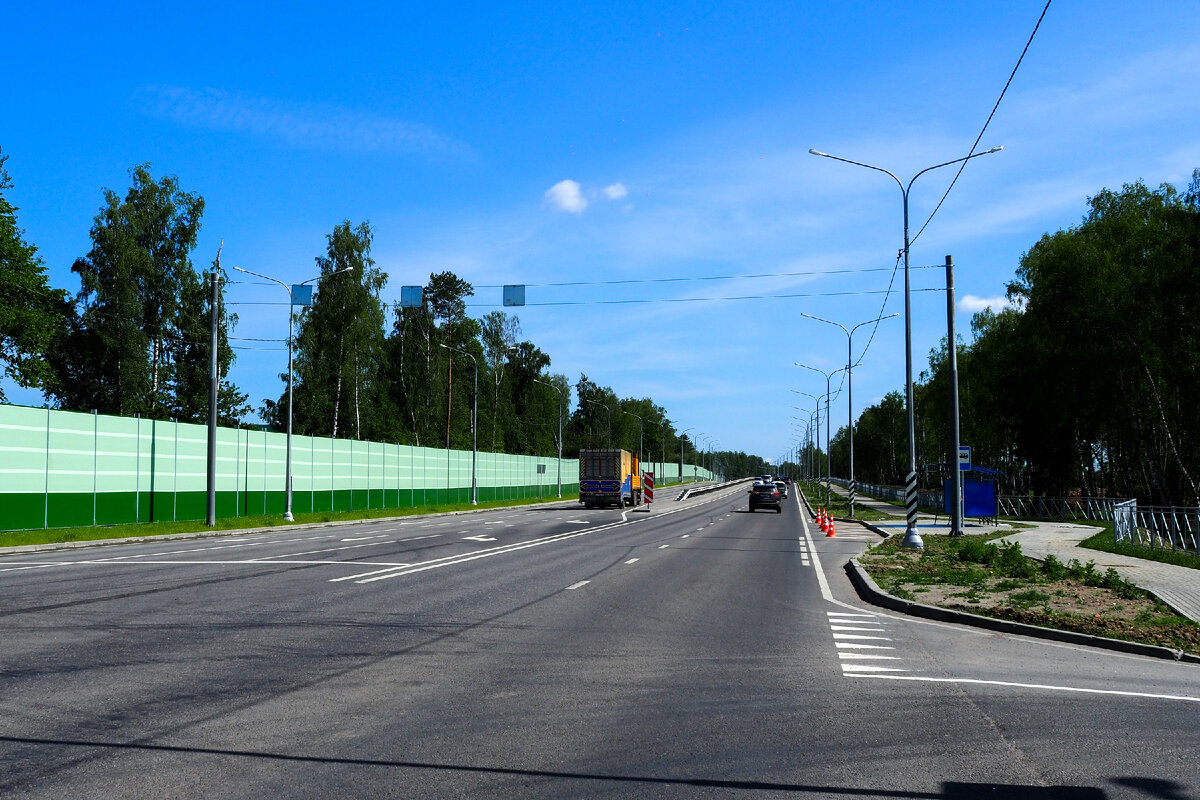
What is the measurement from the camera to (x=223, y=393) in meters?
62.7

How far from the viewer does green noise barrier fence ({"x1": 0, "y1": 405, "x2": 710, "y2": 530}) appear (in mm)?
28438

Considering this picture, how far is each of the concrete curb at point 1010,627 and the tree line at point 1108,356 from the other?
82.5 feet

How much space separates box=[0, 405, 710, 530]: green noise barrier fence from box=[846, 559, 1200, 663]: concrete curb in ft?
80.5

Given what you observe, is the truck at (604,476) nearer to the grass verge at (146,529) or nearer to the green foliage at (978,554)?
the grass verge at (146,529)

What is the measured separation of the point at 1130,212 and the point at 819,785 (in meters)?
50.0

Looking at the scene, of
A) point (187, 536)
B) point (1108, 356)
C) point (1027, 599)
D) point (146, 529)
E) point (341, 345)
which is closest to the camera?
point (1027, 599)

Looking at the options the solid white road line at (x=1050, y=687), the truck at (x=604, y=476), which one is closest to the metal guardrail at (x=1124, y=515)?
the solid white road line at (x=1050, y=687)

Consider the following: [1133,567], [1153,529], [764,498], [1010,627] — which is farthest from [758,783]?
[764,498]

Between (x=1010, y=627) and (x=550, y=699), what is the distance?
6856 millimetres

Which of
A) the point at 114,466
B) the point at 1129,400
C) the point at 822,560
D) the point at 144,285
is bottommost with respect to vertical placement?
the point at 822,560

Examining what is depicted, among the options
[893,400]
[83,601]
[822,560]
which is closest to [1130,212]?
[822,560]

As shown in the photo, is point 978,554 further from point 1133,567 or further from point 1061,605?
point 1061,605

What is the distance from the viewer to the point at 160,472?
3428 centimetres

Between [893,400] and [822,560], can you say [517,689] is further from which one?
[893,400]
